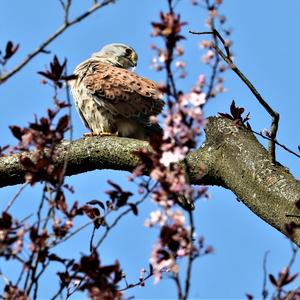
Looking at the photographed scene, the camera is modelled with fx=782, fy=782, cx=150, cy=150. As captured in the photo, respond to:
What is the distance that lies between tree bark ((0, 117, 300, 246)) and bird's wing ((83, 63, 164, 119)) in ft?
3.79

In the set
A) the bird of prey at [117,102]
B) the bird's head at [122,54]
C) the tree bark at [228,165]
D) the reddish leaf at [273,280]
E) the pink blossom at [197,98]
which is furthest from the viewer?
the bird's head at [122,54]

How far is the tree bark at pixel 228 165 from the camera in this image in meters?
3.95

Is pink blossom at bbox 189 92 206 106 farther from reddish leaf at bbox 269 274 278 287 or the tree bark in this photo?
the tree bark

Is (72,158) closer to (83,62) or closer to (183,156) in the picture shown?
(83,62)

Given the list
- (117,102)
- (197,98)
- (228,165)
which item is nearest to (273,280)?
(197,98)

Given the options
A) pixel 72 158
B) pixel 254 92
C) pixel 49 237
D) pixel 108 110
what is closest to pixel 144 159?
pixel 49 237

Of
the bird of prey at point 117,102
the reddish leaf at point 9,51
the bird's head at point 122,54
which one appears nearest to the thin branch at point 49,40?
the reddish leaf at point 9,51

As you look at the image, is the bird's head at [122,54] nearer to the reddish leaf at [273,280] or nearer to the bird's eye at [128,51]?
the bird's eye at [128,51]

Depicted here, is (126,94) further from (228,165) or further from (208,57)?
(208,57)

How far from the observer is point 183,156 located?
221 cm

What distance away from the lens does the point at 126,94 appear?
20.0ft

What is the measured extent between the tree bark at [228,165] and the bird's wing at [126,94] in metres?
1.16

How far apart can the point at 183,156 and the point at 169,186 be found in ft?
0.31

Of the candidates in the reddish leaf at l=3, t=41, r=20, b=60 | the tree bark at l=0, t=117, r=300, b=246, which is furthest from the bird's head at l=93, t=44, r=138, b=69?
the reddish leaf at l=3, t=41, r=20, b=60
